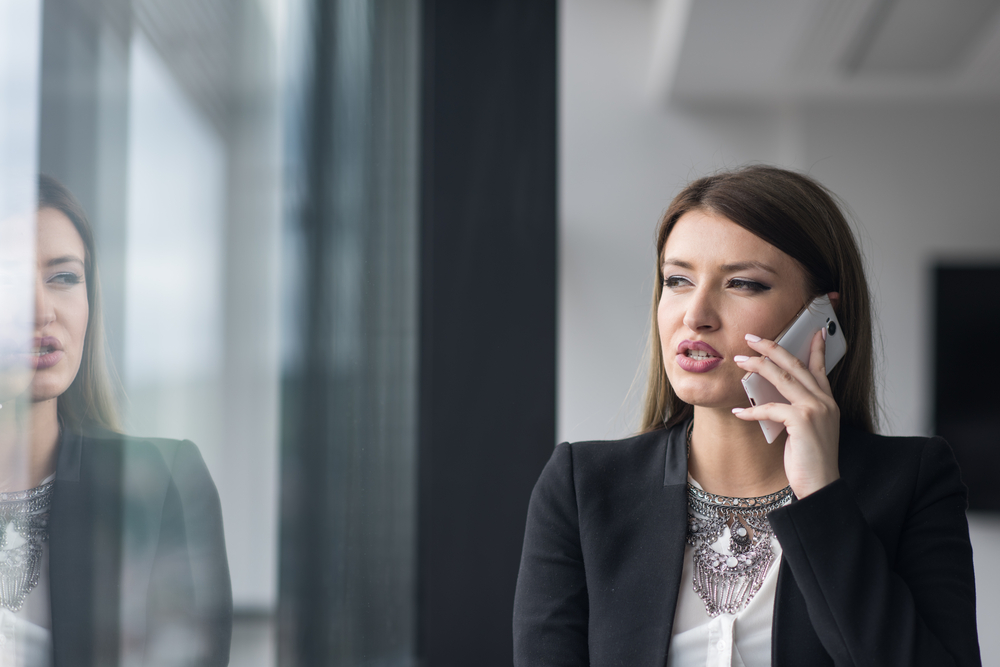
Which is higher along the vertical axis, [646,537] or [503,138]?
[503,138]

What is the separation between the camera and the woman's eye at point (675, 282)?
0.92 metres

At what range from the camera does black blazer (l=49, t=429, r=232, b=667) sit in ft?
1.26

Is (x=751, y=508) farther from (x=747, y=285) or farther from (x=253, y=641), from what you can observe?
(x=253, y=641)

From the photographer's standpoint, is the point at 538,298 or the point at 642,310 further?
the point at 642,310

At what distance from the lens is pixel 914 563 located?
0.84m

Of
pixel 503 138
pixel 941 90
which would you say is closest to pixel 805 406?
pixel 503 138

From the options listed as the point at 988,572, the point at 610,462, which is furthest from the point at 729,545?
the point at 988,572

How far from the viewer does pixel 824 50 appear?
251cm

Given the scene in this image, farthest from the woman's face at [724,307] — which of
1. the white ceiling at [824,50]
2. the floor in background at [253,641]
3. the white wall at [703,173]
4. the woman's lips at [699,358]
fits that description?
the white wall at [703,173]

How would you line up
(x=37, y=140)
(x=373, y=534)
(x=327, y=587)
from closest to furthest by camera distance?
(x=37, y=140) → (x=327, y=587) → (x=373, y=534)

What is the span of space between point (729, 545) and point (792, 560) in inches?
4.3

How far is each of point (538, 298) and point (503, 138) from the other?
236 mm

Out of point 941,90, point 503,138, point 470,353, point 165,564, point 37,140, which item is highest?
point 941,90

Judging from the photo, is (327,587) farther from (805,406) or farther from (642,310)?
(642,310)
